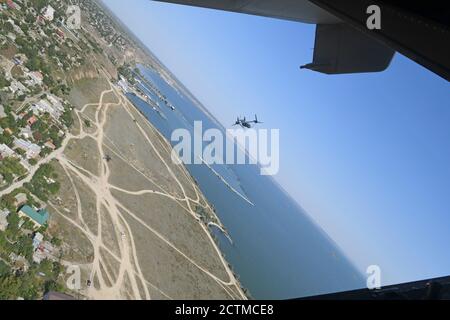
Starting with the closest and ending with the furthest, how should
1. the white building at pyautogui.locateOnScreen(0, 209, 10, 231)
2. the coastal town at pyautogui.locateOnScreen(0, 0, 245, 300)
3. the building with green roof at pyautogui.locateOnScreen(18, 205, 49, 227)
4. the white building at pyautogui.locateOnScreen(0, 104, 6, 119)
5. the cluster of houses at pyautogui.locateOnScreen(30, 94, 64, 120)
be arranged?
the coastal town at pyautogui.locateOnScreen(0, 0, 245, 300), the white building at pyautogui.locateOnScreen(0, 209, 10, 231), the building with green roof at pyautogui.locateOnScreen(18, 205, 49, 227), the white building at pyautogui.locateOnScreen(0, 104, 6, 119), the cluster of houses at pyautogui.locateOnScreen(30, 94, 64, 120)

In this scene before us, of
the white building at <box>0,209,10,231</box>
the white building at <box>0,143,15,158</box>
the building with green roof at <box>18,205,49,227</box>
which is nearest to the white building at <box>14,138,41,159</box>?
the white building at <box>0,143,15,158</box>

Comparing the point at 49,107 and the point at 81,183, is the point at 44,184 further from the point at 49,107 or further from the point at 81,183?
the point at 49,107

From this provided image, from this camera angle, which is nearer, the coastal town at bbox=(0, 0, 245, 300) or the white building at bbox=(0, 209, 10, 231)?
the coastal town at bbox=(0, 0, 245, 300)

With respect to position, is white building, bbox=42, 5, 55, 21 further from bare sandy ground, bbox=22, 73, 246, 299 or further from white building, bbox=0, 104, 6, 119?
white building, bbox=0, 104, 6, 119
